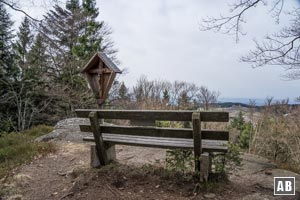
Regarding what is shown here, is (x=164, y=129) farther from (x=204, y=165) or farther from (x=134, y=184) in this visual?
(x=134, y=184)

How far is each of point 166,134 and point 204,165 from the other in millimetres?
553

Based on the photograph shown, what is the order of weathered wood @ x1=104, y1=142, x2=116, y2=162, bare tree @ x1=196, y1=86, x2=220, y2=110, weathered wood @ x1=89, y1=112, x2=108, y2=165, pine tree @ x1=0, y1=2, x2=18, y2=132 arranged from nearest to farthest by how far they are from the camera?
weathered wood @ x1=89, y1=112, x2=108, y2=165
weathered wood @ x1=104, y1=142, x2=116, y2=162
pine tree @ x1=0, y1=2, x2=18, y2=132
bare tree @ x1=196, y1=86, x2=220, y2=110

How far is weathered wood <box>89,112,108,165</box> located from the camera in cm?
360

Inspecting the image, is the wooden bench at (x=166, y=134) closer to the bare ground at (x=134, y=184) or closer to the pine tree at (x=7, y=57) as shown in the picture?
the bare ground at (x=134, y=184)

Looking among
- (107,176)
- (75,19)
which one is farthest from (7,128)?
(107,176)

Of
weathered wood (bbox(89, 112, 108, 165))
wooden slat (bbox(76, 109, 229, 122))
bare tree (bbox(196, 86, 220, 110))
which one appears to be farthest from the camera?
bare tree (bbox(196, 86, 220, 110))

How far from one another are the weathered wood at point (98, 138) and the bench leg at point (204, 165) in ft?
4.54

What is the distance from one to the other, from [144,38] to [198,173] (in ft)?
39.5

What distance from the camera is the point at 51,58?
1470cm

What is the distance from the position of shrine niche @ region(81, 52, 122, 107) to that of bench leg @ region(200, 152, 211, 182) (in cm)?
318

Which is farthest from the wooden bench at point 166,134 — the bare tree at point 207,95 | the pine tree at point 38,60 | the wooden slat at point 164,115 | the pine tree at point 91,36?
the pine tree at point 91,36

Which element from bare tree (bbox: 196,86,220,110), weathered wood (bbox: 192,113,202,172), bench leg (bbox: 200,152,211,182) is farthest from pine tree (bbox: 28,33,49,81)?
bench leg (bbox: 200,152,211,182)

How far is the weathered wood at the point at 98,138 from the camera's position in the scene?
360 centimetres

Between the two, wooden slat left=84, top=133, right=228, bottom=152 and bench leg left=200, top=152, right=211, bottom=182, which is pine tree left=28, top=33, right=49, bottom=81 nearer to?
wooden slat left=84, top=133, right=228, bottom=152
